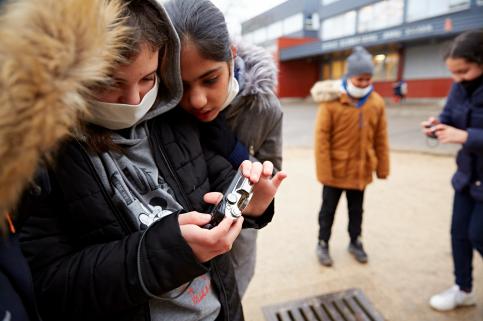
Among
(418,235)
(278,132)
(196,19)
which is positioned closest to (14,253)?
(196,19)

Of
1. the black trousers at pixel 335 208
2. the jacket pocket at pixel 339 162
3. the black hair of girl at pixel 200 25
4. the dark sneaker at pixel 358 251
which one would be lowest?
the dark sneaker at pixel 358 251

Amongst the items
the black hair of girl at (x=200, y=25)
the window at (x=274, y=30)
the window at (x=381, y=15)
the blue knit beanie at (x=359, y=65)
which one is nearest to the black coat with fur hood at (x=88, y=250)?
the black hair of girl at (x=200, y=25)

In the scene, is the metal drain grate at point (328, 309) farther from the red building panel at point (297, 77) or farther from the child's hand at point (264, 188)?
the red building panel at point (297, 77)

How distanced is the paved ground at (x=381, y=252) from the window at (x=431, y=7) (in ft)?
47.5

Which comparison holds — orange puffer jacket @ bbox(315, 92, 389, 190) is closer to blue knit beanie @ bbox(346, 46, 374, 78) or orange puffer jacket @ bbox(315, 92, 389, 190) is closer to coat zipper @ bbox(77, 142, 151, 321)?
blue knit beanie @ bbox(346, 46, 374, 78)

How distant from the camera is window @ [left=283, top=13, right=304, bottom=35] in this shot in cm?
2580

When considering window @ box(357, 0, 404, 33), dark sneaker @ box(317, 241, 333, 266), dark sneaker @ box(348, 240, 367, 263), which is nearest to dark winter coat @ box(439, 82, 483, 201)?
dark sneaker @ box(348, 240, 367, 263)

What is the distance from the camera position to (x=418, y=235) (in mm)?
3217

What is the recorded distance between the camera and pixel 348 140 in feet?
9.37

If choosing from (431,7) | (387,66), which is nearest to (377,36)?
(387,66)

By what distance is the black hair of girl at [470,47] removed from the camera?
6.71 ft

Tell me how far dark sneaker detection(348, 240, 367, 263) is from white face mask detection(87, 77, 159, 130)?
243 cm

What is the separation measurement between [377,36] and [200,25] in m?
19.4

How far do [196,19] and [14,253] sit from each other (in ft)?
2.79
